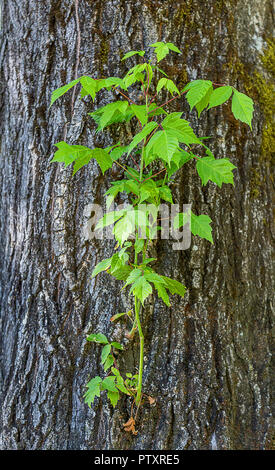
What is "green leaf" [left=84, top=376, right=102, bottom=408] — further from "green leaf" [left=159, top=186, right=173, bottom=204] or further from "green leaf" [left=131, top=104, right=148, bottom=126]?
"green leaf" [left=131, top=104, right=148, bottom=126]

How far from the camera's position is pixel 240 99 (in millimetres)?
1490

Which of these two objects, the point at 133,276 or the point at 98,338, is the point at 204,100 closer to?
the point at 133,276

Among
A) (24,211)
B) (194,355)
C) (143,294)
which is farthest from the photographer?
(24,211)

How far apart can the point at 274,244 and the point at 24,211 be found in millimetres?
1244

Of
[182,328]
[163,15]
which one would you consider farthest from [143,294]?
[163,15]

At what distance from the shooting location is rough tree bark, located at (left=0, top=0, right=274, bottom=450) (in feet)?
6.04

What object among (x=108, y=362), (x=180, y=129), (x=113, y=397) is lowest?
(x=113, y=397)

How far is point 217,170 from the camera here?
161 cm

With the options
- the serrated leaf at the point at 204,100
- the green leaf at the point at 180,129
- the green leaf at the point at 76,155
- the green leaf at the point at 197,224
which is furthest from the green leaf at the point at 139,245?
the serrated leaf at the point at 204,100

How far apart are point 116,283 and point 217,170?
2.21 feet

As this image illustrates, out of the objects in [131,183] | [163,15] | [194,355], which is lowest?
[194,355]

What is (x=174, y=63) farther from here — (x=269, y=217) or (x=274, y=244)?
(x=274, y=244)

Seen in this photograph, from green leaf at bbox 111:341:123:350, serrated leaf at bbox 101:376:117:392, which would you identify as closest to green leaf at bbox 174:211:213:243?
green leaf at bbox 111:341:123:350

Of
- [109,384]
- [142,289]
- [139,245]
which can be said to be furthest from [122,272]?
[109,384]
